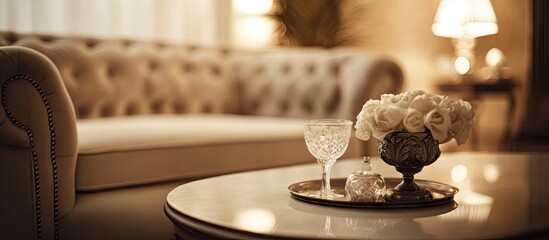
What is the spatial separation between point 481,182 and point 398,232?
1.79 ft

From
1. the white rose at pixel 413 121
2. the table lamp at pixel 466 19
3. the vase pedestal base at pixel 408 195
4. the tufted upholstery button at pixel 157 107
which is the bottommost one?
the vase pedestal base at pixel 408 195

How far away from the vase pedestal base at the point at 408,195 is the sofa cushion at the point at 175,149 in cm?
95

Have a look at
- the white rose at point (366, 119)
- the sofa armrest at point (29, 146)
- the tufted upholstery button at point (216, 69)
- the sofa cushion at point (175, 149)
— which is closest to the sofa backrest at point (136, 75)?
the tufted upholstery button at point (216, 69)

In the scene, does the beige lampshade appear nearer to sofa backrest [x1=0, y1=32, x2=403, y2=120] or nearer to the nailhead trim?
sofa backrest [x1=0, y1=32, x2=403, y2=120]

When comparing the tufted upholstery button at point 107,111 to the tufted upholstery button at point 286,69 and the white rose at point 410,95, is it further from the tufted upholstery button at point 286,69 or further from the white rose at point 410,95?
the white rose at point 410,95

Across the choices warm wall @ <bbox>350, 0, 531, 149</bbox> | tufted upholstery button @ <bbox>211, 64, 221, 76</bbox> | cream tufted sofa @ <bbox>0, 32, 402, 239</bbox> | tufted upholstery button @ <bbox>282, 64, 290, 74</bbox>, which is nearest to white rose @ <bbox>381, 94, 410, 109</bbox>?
cream tufted sofa @ <bbox>0, 32, 402, 239</bbox>

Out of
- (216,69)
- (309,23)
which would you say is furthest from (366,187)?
(309,23)

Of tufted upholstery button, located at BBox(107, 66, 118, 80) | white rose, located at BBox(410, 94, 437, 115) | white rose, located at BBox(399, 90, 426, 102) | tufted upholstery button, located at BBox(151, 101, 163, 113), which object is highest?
tufted upholstery button, located at BBox(107, 66, 118, 80)

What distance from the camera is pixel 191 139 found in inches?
83.1

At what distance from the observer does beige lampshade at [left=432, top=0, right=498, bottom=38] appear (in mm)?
3994

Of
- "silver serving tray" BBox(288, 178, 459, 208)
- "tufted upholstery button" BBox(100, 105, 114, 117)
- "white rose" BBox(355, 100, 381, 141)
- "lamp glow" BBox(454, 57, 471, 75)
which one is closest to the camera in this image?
"silver serving tray" BBox(288, 178, 459, 208)

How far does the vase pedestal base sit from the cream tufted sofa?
0.89 m

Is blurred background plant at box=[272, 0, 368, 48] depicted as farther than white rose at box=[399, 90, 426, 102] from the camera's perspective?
Yes

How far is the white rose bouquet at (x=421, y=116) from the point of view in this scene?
1.20m
